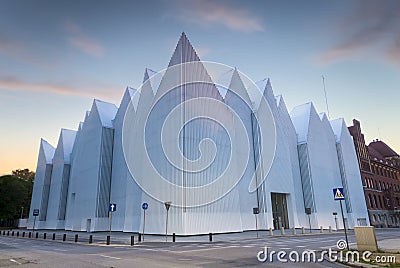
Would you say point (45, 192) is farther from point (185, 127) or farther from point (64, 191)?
point (185, 127)

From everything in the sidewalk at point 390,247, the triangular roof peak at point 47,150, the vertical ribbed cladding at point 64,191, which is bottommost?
the sidewalk at point 390,247

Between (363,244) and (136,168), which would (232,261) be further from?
(136,168)

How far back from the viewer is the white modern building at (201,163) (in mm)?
29578

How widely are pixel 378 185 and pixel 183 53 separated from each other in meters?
50.9

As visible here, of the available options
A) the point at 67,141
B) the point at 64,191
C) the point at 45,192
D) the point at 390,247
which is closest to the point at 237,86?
the point at 390,247

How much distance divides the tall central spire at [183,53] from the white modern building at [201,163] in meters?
0.12

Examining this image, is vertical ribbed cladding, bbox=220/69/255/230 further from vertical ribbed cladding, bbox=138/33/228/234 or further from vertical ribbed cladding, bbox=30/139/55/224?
vertical ribbed cladding, bbox=30/139/55/224

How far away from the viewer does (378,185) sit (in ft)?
199

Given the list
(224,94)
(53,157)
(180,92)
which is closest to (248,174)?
(224,94)

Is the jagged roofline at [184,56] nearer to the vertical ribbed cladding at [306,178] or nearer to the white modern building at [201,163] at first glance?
the white modern building at [201,163]

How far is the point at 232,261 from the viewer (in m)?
10.4

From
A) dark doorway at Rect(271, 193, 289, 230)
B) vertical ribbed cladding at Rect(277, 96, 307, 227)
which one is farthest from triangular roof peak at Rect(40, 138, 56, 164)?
vertical ribbed cladding at Rect(277, 96, 307, 227)

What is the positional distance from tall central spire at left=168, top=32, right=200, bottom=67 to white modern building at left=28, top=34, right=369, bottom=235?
4.9 inches

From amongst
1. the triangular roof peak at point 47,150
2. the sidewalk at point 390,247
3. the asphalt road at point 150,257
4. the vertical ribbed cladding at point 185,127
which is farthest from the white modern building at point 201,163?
the sidewalk at point 390,247
